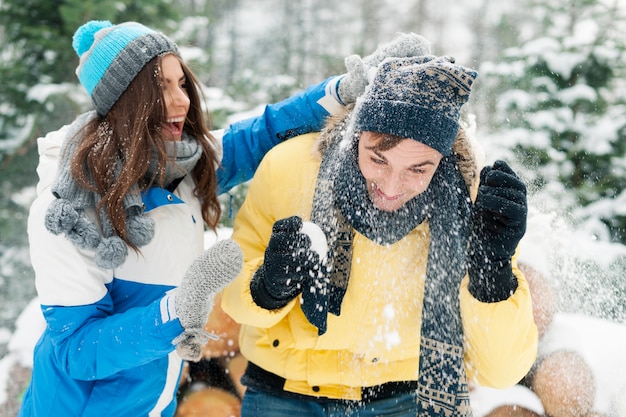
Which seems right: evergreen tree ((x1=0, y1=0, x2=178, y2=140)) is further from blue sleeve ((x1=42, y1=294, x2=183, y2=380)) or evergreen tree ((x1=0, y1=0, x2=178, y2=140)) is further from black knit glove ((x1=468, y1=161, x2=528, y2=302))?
black knit glove ((x1=468, y1=161, x2=528, y2=302))

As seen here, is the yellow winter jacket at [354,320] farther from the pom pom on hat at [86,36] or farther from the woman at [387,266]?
the pom pom on hat at [86,36]

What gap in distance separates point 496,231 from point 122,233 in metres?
1.19

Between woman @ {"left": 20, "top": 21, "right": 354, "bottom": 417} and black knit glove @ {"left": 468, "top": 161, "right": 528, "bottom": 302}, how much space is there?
2.56 feet

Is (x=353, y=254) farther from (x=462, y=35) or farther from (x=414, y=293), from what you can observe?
(x=462, y=35)

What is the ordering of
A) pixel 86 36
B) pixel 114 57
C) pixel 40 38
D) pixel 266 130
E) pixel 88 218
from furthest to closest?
pixel 40 38, pixel 266 130, pixel 86 36, pixel 114 57, pixel 88 218

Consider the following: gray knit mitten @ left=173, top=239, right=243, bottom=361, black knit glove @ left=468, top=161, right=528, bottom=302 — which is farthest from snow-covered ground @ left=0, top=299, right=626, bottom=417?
gray knit mitten @ left=173, top=239, right=243, bottom=361

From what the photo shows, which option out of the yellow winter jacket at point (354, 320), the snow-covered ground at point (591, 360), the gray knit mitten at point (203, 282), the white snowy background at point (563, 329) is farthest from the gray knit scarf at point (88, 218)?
the snow-covered ground at point (591, 360)

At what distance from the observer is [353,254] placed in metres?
1.88

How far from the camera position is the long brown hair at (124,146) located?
1.70 meters

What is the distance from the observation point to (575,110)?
4.78 m

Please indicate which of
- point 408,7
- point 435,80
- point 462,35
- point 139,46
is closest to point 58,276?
point 139,46

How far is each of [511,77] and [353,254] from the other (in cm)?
372

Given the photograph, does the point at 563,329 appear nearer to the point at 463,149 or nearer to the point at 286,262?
Answer: the point at 463,149

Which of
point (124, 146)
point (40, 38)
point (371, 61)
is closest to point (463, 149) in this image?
point (371, 61)
